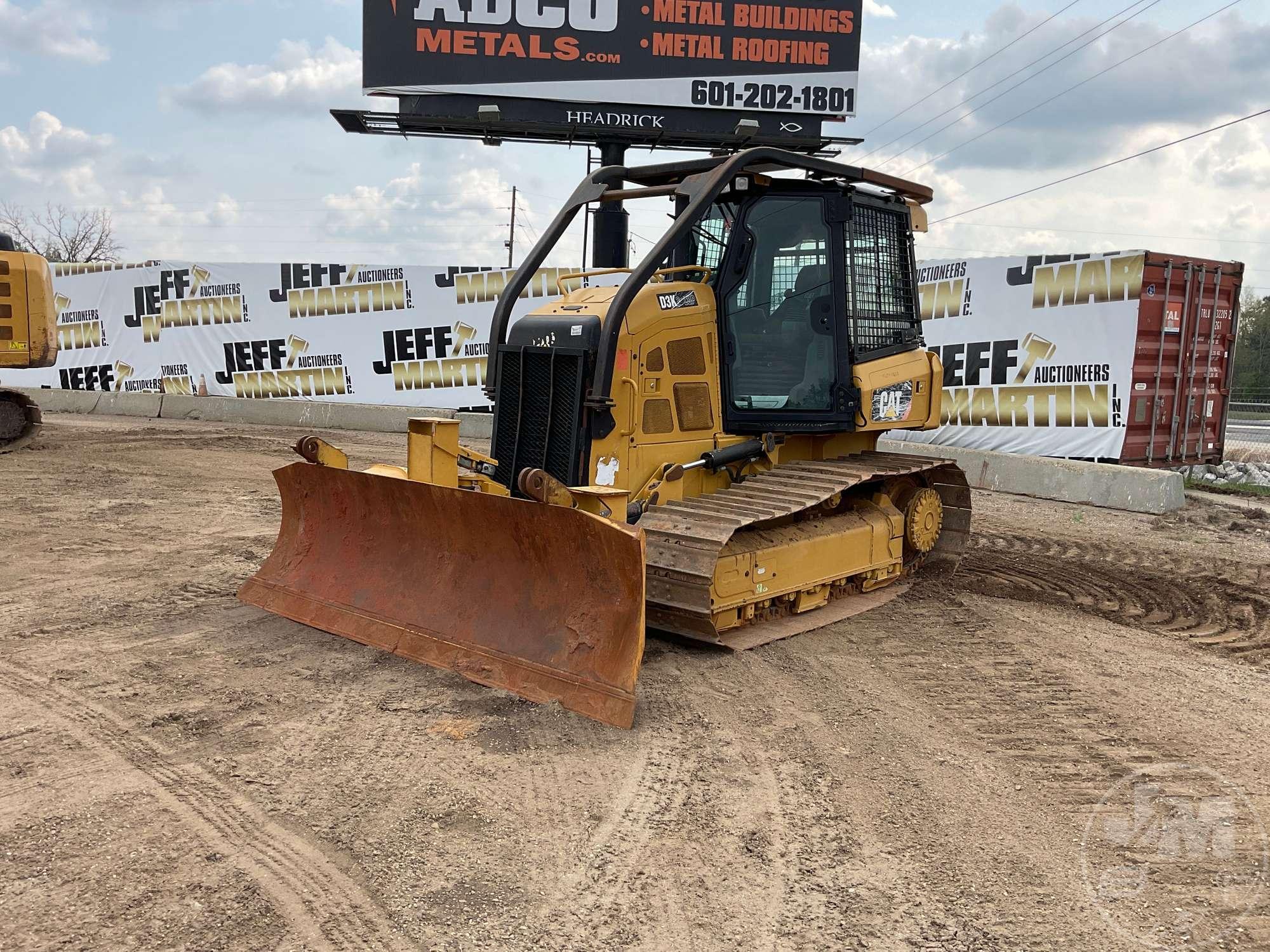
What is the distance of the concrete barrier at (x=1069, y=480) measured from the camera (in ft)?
37.0

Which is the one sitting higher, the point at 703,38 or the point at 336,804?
the point at 703,38

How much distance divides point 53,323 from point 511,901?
42.8 feet

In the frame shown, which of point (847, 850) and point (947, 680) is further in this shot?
point (947, 680)

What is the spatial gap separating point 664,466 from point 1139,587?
4.28 metres

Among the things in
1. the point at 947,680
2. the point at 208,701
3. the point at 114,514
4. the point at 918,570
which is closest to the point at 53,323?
the point at 114,514

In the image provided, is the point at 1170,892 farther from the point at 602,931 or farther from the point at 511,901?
the point at 511,901

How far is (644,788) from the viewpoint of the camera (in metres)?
3.99

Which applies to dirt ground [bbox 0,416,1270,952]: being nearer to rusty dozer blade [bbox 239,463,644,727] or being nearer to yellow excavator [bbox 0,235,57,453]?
rusty dozer blade [bbox 239,463,644,727]

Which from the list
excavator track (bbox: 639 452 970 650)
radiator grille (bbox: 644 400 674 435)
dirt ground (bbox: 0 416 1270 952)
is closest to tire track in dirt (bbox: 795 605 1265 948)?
dirt ground (bbox: 0 416 1270 952)

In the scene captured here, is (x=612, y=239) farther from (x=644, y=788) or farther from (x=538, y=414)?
(x=644, y=788)

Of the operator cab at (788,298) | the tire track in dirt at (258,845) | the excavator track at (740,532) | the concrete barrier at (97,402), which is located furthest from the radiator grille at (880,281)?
the concrete barrier at (97,402)

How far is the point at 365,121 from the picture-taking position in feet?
50.3

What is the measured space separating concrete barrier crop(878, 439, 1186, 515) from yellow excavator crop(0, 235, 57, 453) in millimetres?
10985

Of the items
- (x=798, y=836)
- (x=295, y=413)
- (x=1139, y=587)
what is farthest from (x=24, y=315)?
(x=1139, y=587)
